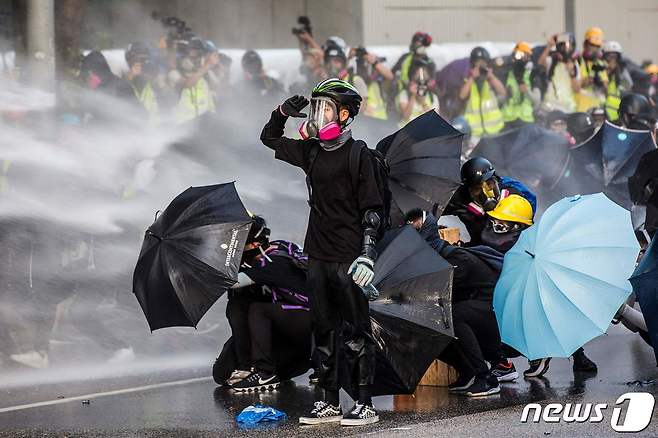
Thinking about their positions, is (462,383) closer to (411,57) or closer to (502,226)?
(502,226)

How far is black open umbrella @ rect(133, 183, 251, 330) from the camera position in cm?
750

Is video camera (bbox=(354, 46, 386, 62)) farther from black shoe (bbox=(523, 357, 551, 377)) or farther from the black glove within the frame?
the black glove

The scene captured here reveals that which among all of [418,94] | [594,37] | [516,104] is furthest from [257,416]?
[594,37]

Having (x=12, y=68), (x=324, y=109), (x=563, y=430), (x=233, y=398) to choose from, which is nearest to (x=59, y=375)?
(x=233, y=398)

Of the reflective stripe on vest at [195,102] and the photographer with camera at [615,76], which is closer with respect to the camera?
the reflective stripe on vest at [195,102]

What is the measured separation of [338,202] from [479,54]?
28.4ft

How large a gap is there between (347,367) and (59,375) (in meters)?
3.42

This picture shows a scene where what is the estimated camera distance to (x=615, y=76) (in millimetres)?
15781

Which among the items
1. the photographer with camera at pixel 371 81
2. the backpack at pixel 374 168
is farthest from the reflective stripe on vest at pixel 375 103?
the backpack at pixel 374 168

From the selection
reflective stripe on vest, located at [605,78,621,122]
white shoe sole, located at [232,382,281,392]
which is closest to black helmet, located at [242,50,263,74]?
reflective stripe on vest, located at [605,78,621,122]

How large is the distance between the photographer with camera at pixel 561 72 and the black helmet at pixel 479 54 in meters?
0.72

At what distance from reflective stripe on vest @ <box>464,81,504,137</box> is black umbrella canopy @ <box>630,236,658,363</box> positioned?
25.8ft

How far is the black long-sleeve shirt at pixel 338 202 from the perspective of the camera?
21.3ft

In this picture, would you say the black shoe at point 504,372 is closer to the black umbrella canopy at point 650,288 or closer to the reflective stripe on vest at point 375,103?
the black umbrella canopy at point 650,288
